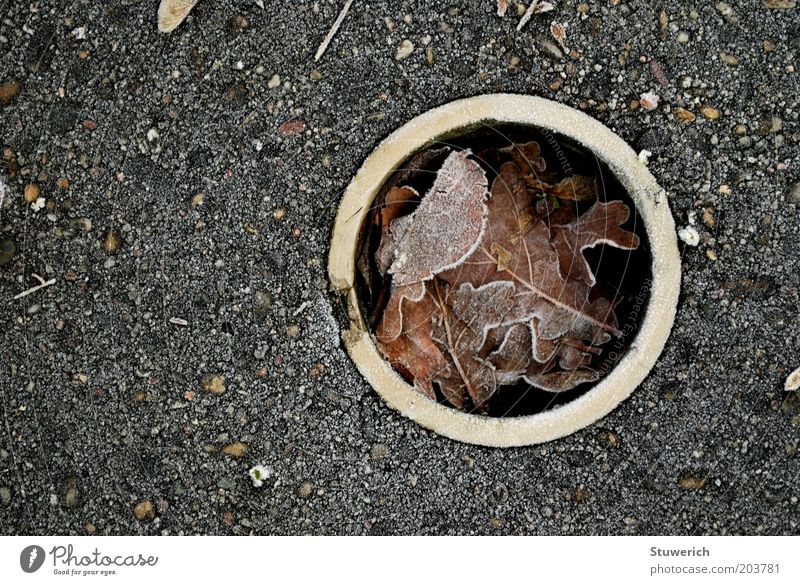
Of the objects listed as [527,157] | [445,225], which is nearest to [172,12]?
[445,225]

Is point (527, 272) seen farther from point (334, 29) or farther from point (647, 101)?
point (334, 29)

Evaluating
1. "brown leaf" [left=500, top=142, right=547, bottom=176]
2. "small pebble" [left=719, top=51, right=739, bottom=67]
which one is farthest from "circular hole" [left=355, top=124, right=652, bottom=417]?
"small pebble" [left=719, top=51, right=739, bottom=67]

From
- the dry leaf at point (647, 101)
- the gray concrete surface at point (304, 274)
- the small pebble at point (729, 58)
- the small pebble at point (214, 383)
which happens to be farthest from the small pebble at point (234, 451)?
the small pebble at point (729, 58)

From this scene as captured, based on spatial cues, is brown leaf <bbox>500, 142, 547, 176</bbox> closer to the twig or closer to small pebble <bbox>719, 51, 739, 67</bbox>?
small pebble <bbox>719, 51, 739, 67</bbox>

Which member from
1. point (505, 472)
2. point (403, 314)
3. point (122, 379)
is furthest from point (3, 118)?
point (505, 472)

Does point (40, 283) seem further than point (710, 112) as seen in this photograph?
Yes

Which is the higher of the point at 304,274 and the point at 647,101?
the point at 647,101

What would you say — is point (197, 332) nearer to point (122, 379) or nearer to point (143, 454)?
point (122, 379)
